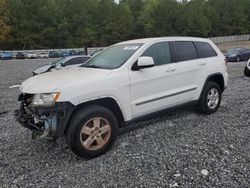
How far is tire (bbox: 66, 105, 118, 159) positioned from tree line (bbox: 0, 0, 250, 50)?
2249 inches

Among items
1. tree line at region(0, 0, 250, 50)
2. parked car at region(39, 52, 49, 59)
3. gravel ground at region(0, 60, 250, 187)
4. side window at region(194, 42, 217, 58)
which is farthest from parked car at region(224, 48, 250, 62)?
tree line at region(0, 0, 250, 50)

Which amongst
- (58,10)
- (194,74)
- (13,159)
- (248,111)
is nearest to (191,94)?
(194,74)

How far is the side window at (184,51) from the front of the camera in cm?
504

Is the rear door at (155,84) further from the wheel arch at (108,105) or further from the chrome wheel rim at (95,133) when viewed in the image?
the chrome wheel rim at (95,133)

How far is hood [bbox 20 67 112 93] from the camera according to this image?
3636mm

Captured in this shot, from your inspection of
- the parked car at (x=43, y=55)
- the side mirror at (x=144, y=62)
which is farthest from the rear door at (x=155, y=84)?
Answer: the parked car at (x=43, y=55)

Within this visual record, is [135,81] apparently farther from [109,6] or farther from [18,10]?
[109,6]

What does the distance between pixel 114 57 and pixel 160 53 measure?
0.84 metres

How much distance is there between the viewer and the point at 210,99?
225 inches

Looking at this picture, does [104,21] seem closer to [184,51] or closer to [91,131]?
[184,51]

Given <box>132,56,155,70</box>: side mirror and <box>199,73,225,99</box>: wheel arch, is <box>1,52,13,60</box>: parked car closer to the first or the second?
<box>199,73,225,99</box>: wheel arch

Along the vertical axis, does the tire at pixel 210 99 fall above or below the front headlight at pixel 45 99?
below

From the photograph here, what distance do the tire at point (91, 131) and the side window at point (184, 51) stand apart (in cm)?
192

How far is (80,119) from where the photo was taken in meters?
3.68
